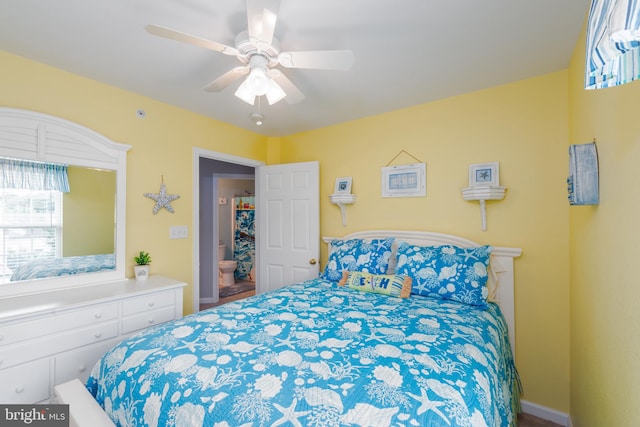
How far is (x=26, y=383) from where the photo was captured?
1593mm

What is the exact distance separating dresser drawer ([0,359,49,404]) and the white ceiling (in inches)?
74.6

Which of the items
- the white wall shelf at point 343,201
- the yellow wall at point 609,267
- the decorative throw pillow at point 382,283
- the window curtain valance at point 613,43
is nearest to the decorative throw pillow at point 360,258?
the decorative throw pillow at point 382,283

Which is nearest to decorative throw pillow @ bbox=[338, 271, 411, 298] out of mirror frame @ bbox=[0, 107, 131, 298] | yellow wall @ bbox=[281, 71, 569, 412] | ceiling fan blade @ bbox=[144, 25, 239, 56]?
yellow wall @ bbox=[281, 71, 569, 412]

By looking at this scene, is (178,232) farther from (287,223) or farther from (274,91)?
(274,91)

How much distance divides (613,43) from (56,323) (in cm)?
262

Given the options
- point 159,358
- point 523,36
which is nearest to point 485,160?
point 523,36

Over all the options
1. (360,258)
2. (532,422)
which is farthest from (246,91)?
(532,422)

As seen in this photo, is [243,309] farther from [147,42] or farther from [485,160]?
[485,160]

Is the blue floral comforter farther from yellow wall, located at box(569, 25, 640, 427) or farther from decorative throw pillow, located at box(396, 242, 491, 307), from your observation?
yellow wall, located at box(569, 25, 640, 427)

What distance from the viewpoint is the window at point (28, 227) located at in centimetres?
185

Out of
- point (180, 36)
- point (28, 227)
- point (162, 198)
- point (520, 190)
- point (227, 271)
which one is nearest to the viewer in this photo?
point (180, 36)

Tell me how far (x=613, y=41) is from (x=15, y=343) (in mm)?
2673

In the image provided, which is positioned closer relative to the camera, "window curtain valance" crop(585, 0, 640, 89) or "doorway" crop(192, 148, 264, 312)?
"window curtain valance" crop(585, 0, 640, 89)

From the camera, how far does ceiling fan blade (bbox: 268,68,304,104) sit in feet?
5.47
